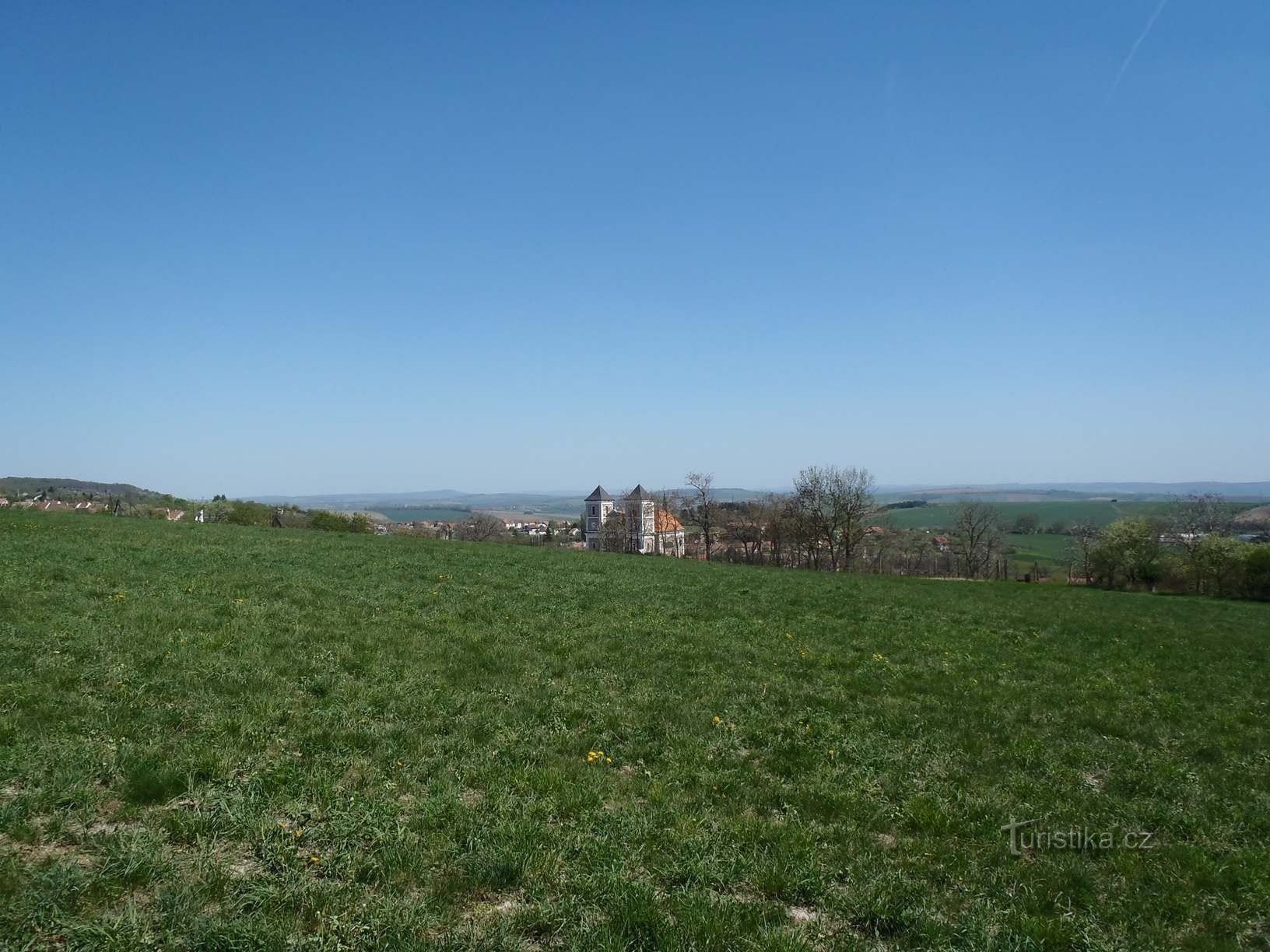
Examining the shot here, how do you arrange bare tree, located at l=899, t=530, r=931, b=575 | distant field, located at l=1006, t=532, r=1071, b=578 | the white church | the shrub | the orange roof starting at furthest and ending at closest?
distant field, located at l=1006, t=532, r=1071, b=578
the white church
the orange roof
bare tree, located at l=899, t=530, r=931, b=575
the shrub

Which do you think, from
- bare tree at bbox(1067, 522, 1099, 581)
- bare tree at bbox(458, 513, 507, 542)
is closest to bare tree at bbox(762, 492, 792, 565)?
bare tree at bbox(1067, 522, 1099, 581)

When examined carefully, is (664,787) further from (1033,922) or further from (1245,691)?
(1245,691)

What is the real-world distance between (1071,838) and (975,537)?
69096 mm

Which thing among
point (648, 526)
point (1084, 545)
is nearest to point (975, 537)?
point (1084, 545)

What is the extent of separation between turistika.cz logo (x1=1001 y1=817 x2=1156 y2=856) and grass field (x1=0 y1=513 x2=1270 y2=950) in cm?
12

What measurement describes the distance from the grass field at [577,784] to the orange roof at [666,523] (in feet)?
188

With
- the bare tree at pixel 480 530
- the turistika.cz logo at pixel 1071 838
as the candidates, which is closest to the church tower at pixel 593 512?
the bare tree at pixel 480 530

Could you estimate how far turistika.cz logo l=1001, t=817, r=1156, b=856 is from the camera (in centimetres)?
595

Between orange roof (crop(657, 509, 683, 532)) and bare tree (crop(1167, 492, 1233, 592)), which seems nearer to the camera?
bare tree (crop(1167, 492, 1233, 592))

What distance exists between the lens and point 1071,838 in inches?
239

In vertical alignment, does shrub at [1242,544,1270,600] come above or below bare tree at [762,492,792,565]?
below

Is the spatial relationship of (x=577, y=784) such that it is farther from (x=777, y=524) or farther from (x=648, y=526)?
(x=648, y=526)

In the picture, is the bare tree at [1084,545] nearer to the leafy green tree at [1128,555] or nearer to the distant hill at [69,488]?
the leafy green tree at [1128,555]

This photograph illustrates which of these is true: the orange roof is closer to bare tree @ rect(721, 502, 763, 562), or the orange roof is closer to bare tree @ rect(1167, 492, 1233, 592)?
bare tree @ rect(721, 502, 763, 562)
